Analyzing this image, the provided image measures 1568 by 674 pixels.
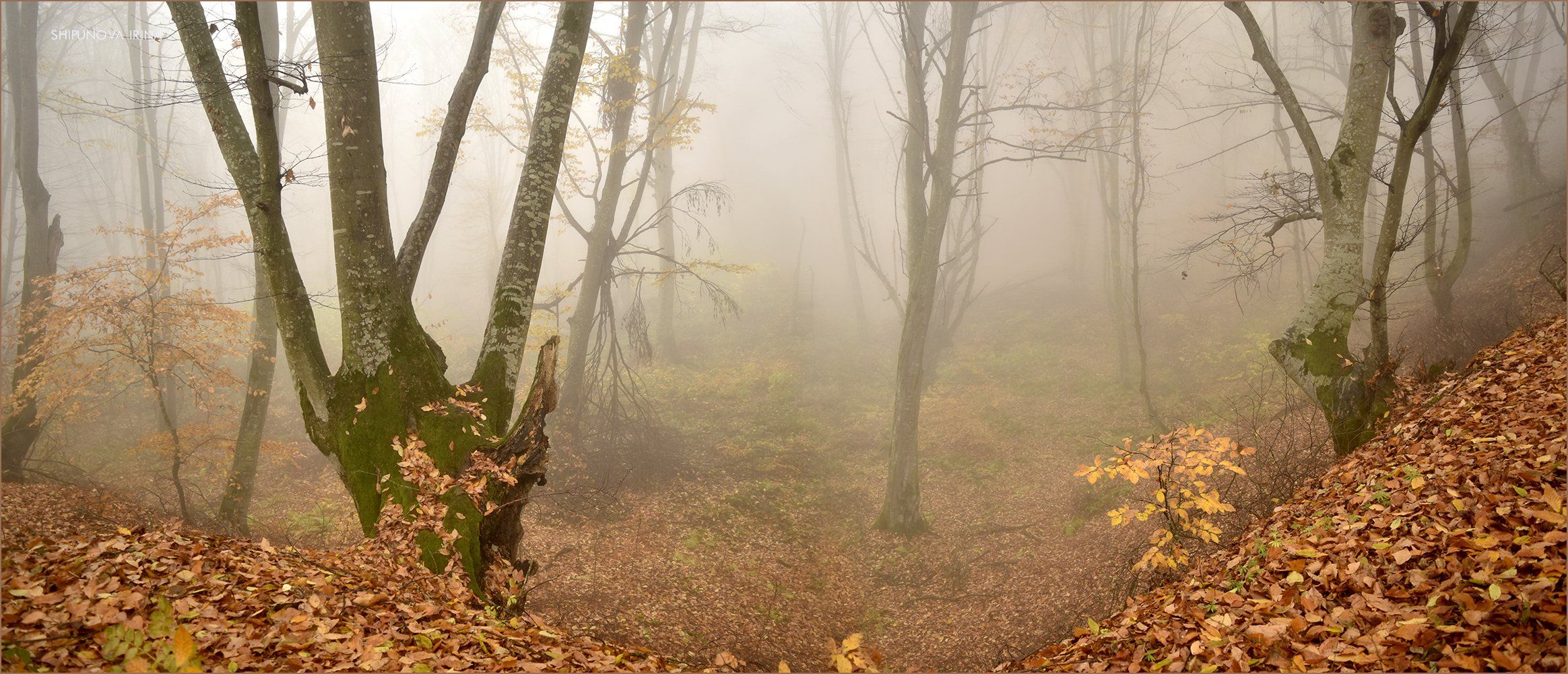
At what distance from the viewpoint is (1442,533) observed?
3.56 m

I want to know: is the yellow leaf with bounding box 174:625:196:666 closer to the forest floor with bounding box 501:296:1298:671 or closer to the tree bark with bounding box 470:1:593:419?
the tree bark with bounding box 470:1:593:419

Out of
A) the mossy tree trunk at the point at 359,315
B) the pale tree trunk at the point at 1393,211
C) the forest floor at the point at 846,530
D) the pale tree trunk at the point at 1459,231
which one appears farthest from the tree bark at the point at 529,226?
the pale tree trunk at the point at 1459,231

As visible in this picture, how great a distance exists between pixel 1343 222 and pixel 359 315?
8.74 m

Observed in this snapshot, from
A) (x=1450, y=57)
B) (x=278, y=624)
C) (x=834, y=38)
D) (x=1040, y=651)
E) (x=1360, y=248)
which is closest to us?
(x=278, y=624)

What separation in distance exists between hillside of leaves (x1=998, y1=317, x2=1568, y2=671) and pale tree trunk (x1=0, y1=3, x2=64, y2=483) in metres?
11.9

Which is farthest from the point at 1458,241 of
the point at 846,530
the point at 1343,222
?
the point at 846,530

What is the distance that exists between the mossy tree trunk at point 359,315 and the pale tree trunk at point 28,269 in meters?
6.25

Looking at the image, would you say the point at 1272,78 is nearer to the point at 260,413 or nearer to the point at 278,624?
the point at 278,624

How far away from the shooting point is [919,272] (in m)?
9.71

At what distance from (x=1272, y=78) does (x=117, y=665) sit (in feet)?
31.5

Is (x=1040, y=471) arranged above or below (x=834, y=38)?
below

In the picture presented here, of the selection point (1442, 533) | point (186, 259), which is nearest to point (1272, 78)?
point (1442, 533)

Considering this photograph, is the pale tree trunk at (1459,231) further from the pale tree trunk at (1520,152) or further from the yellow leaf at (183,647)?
the yellow leaf at (183,647)

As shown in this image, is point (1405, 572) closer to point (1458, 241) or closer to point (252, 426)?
point (1458, 241)
